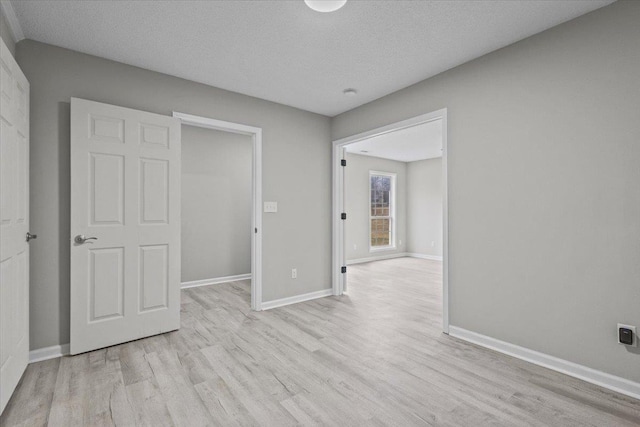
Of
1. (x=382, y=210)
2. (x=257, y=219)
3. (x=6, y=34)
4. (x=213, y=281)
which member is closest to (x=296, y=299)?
(x=257, y=219)

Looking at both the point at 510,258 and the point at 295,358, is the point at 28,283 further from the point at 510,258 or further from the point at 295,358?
the point at 510,258

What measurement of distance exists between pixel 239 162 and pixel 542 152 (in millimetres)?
4336

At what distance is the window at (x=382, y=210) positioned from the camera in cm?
777

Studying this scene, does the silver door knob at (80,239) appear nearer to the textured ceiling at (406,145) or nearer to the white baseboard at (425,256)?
the textured ceiling at (406,145)

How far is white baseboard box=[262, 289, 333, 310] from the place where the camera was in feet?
12.2

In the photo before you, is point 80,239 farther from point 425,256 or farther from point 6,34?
point 425,256

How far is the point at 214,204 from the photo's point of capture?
5.07m

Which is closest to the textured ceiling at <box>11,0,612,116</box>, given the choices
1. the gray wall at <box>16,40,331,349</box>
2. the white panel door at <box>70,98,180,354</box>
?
the gray wall at <box>16,40,331,349</box>

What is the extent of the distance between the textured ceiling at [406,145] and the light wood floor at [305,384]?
3178 millimetres

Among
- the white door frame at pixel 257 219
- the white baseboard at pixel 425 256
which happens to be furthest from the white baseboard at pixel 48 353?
the white baseboard at pixel 425 256

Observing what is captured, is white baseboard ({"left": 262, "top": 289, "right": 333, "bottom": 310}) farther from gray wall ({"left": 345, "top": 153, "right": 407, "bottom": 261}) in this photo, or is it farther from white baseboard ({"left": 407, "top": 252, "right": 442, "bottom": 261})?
white baseboard ({"left": 407, "top": 252, "right": 442, "bottom": 261})

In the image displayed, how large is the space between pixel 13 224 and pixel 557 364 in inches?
150

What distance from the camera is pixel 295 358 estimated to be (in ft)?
8.02

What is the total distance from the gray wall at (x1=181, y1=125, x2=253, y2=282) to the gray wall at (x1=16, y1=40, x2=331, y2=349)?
3.63ft
